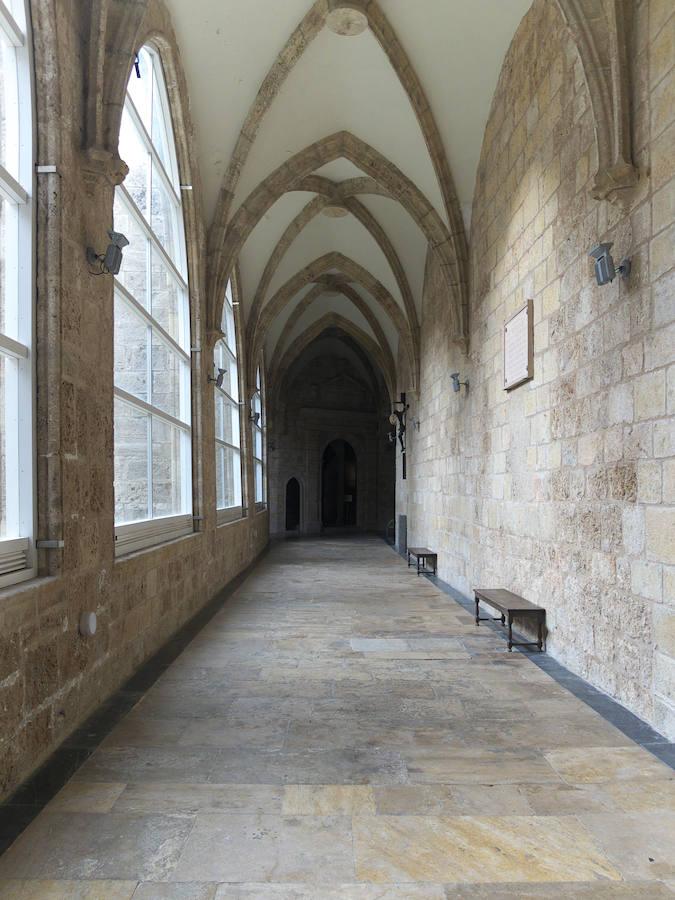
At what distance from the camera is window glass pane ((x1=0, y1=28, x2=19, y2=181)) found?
2949 millimetres

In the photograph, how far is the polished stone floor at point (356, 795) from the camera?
2039 mm

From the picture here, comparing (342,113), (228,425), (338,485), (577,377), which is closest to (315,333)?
(338,485)

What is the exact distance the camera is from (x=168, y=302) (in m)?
6.34

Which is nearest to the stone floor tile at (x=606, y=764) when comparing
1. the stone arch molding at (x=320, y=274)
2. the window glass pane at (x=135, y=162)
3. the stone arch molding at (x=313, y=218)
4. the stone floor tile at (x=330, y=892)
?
the stone floor tile at (x=330, y=892)

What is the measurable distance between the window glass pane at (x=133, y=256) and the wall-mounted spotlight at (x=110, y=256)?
1.14 m

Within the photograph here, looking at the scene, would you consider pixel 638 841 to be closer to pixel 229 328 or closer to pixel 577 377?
pixel 577 377

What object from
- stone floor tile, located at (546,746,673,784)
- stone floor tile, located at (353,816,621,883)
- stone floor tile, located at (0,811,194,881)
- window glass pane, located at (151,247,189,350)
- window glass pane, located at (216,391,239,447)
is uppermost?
window glass pane, located at (151,247,189,350)

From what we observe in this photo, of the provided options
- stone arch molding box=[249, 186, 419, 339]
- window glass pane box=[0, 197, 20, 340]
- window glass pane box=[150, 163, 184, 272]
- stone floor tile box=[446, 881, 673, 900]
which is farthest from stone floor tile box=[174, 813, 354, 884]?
stone arch molding box=[249, 186, 419, 339]

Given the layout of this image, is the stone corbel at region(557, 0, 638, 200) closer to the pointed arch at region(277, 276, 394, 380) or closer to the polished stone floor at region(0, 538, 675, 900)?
the polished stone floor at region(0, 538, 675, 900)

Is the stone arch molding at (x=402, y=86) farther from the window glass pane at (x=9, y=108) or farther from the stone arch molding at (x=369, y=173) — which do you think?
the window glass pane at (x=9, y=108)

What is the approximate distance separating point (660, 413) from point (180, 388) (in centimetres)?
455

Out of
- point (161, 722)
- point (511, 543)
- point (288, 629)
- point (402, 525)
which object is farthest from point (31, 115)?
point (402, 525)

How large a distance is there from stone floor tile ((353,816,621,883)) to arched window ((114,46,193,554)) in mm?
2642

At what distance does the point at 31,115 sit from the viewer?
3.05 meters
